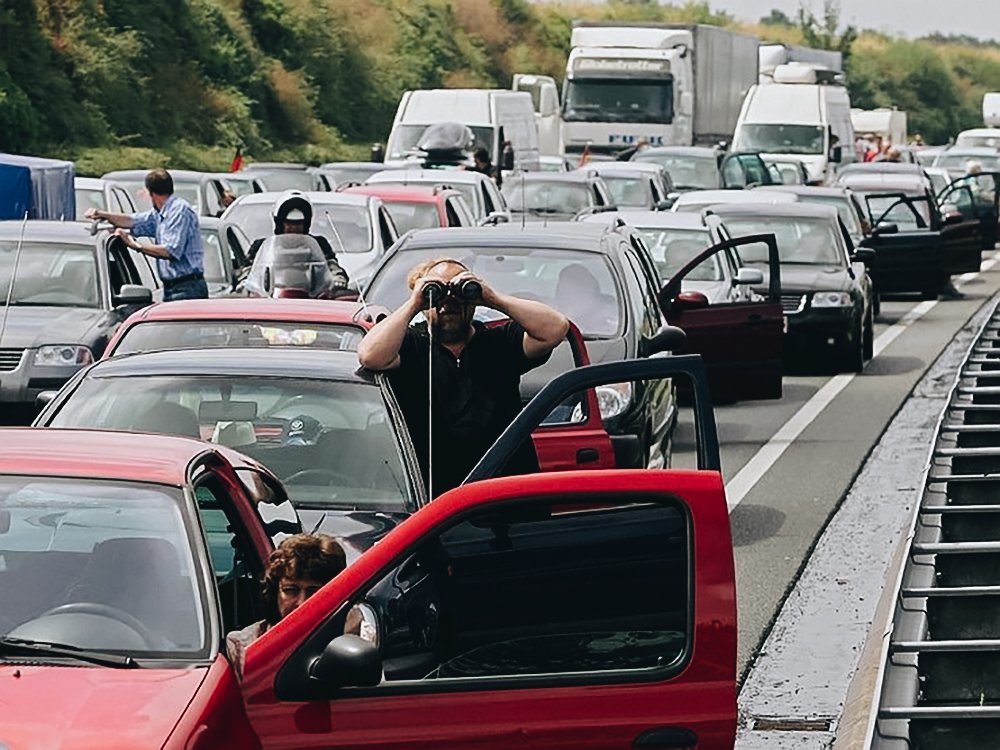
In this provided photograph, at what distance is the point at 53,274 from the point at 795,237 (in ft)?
29.9

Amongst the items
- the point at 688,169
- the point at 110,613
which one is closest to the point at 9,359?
the point at 110,613

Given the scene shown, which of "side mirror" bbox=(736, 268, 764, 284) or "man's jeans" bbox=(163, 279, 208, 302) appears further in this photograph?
"side mirror" bbox=(736, 268, 764, 284)

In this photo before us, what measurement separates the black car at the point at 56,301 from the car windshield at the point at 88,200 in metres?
10.9

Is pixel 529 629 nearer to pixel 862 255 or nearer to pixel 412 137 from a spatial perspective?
pixel 862 255

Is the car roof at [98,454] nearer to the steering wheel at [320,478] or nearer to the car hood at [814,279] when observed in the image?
the steering wheel at [320,478]

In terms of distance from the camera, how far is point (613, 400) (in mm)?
13156

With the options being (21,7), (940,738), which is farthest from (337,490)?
(21,7)

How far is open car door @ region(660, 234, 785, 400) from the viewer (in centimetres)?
1752

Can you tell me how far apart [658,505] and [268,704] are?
100cm

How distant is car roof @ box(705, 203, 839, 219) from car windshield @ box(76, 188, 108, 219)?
799cm

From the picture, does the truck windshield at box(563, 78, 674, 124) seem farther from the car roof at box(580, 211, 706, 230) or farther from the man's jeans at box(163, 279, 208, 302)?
the man's jeans at box(163, 279, 208, 302)

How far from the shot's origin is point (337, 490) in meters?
8.91

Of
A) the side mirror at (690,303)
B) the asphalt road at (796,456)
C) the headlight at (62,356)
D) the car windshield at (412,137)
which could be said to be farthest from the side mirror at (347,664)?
the car windshield at (412,137)

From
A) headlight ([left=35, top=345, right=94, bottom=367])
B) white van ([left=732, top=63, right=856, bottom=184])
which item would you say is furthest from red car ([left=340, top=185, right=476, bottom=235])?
white van ([left=732, top=63, right=856, bottom=184])
